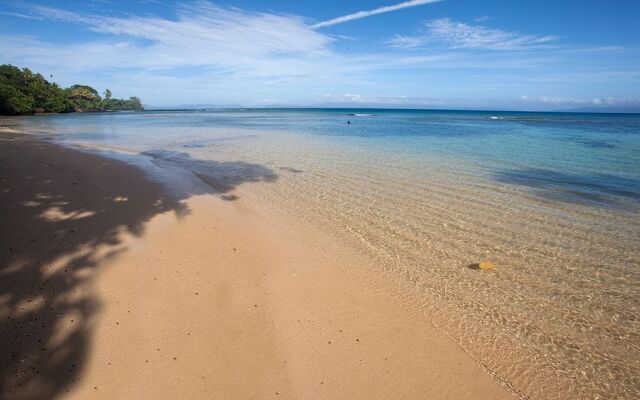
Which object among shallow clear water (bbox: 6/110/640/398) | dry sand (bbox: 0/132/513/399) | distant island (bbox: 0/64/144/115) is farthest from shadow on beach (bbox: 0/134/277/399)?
distant island (bbox: 0/64/144/115)

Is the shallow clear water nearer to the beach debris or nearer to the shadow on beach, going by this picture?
the beach debris

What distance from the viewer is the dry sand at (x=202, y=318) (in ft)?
11.1

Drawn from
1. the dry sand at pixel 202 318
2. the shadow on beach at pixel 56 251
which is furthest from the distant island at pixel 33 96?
the dry sand at pixel 202 318

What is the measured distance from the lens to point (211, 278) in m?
5.27

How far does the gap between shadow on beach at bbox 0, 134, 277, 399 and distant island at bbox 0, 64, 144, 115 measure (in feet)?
241

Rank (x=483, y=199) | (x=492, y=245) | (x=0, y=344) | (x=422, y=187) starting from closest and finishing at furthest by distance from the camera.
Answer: (x=0, y=344)
(x=492, y=245)
(x=483, y=199)
(x=422, y=187)

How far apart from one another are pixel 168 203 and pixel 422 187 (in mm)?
8404

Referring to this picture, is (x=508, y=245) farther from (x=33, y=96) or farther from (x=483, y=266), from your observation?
(x=33, y=96)

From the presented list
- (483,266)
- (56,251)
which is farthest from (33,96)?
(483,266)

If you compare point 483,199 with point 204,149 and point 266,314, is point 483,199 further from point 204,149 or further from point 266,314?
point 204,149

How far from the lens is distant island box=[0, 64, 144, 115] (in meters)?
63.8

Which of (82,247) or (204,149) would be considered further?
(204,149)

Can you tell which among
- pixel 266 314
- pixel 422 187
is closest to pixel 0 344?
pixel 266 314

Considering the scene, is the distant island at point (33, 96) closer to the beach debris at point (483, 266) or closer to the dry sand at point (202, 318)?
the dry sand at point (202, 318)
